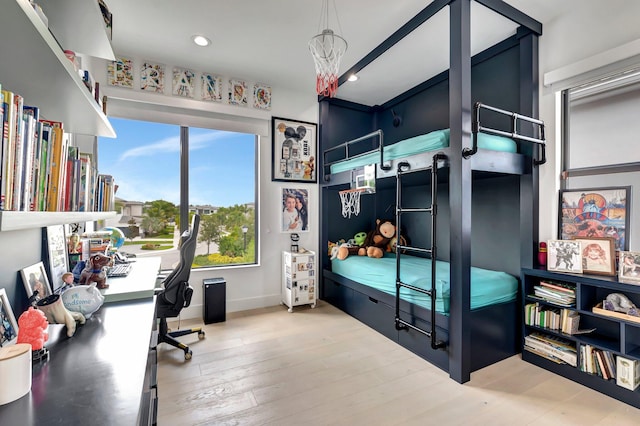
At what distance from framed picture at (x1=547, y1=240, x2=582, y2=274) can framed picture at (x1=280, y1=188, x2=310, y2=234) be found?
2.70m

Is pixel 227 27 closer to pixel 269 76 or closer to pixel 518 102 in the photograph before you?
pixel 269 76

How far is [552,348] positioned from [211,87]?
427 centimetres

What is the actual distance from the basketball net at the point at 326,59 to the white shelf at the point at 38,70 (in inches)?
66.9

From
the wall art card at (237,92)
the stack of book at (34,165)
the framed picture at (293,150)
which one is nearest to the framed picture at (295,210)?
the framed picture at (293,150)

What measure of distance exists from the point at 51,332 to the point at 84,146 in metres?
2.20

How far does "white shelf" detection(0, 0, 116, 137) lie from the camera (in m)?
0.77

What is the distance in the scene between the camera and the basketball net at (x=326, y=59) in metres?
2.39

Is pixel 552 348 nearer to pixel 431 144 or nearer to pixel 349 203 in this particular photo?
pixel 431 144

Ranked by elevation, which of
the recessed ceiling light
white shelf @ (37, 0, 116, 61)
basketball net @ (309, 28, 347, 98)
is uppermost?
the recessed ceiling light

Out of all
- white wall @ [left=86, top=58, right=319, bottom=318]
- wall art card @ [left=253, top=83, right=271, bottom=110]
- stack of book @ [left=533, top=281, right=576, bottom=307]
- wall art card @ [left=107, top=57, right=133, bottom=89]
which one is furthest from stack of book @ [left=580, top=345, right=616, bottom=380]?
wall art card @ [left=107, top=57, right=133, bottom=89]

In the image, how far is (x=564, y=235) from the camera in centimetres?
245

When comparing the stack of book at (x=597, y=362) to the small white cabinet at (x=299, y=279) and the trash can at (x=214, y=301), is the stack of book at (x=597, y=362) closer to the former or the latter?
the small white cabinet at (x=299, y=279)

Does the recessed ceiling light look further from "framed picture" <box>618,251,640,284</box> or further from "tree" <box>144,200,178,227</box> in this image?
"framed picture" <box>618,251,640,284</box>

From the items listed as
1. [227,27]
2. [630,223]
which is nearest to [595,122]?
[630,223]
